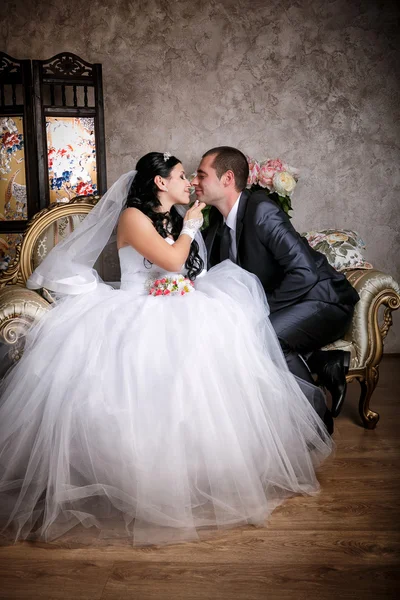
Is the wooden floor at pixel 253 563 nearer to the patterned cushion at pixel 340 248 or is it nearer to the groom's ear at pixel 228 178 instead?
the patterned cushion at pixel 340 248

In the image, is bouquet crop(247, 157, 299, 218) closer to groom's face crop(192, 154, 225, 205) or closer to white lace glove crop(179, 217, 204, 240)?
groom's face crop(192, 154, 225, 205)

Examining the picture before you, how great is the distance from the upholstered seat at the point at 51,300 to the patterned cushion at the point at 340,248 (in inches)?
4.8

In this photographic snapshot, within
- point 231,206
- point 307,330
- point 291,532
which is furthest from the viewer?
point 231,206

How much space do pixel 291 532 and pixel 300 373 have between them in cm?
85

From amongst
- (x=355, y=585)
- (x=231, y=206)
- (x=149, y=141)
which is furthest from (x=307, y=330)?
(x=149, y=141)

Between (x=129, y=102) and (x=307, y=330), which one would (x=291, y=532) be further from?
(x=129, y=102)

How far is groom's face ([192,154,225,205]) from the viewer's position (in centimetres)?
297

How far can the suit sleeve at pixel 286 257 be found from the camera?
110 inches

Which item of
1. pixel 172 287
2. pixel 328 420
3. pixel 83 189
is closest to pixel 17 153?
pixel 83 189

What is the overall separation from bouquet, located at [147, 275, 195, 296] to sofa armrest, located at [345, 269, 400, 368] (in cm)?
105

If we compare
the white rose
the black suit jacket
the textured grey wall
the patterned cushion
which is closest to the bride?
the black suit jacket

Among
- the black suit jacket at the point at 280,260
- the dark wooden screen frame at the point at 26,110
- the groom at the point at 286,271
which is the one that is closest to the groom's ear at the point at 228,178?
the groom at the point at 286,271

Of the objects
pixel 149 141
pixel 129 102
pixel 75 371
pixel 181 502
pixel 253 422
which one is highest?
pixel 129 102

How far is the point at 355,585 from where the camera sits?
1.56m
